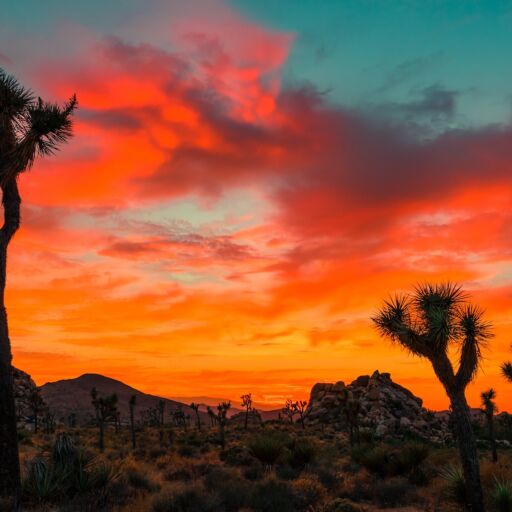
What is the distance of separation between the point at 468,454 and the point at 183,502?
27.2ft

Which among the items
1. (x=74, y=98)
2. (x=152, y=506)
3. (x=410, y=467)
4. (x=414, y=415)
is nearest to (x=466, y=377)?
(x=410, y=467)

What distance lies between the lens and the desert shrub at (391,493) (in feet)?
53.5

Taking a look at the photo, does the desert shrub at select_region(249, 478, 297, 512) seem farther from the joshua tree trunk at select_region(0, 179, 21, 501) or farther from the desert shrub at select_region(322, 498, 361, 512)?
the joshua tree trunk at select_region(0, 179, 21, 501)

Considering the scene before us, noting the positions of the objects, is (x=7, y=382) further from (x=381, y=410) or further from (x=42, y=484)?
(x=381, y=410)

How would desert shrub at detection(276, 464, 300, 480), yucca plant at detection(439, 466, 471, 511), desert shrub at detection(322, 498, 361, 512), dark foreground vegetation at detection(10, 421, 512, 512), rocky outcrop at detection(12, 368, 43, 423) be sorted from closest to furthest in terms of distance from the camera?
dark foreground vegetation at detection(10, 421, 512, 512) → desert shrub at detection(322, 498, 361, 512) → yucca plant at detection(439, 466, 471, 511) → desert shrub at detection(276, 464, 300, 480) → rocky outcrop at detection(12, 368, 43, 423)

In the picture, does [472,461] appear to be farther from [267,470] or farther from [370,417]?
[370,417]

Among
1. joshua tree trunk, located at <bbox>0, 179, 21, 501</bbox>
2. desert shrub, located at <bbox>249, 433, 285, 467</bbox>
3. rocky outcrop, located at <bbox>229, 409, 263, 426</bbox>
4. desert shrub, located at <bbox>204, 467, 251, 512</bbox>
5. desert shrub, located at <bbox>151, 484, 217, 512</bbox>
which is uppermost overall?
joshua tree trunk, located at <bbox>0, 179, 21, 501</bbox>

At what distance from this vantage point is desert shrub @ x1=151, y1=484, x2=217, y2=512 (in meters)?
12.9

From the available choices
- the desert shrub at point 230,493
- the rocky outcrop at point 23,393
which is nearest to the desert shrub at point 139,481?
the desert shrub at point 230,493

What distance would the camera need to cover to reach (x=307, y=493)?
51.7 ft

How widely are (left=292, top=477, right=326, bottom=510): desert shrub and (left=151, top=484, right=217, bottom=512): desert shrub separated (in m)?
2.80

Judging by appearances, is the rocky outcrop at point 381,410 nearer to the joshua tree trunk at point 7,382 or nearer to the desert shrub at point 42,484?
the desert shrub at point 42,484

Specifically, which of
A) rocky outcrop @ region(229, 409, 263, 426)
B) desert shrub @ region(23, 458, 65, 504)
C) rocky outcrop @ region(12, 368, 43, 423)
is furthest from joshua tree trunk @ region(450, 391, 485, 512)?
rocky outcrop @ region(229, 409, 263, 426)

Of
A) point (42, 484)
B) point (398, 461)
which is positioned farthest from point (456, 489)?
point (42, 484)
